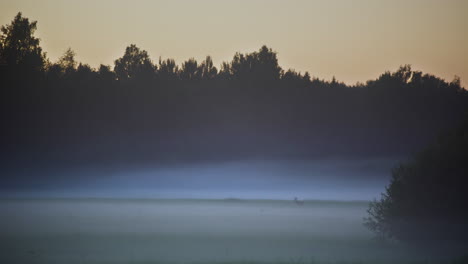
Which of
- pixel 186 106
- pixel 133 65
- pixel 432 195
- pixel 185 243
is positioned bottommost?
pixel 185 243

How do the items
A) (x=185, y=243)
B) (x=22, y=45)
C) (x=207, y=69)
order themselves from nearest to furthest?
→ (x=185, y=243) → (x=22, y=45) → (x=207, y=69)

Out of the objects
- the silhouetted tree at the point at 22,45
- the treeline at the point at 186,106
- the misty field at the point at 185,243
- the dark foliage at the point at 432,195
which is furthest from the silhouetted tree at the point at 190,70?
the dark foliage at the point at 432,195

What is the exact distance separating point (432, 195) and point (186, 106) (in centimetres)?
7702

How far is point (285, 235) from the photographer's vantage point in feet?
194

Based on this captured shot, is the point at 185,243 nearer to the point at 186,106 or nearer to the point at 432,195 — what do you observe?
the point at 432,195

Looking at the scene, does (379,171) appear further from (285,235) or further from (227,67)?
(285,235)

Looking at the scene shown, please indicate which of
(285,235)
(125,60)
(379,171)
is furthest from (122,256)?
(379,171)

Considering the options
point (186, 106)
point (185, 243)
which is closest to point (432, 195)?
point (185, 243)

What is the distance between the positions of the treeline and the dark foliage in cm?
6786

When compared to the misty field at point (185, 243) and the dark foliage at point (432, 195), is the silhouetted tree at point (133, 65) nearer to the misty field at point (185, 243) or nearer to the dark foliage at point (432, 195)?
the misty field at point (185, 243)

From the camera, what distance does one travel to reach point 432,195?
4134 cm

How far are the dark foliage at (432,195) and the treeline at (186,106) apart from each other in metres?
67.9

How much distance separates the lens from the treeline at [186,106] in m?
109

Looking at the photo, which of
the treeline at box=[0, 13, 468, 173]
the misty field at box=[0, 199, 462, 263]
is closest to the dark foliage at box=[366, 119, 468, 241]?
the misty field at box=[0, 199, 462, 263]
